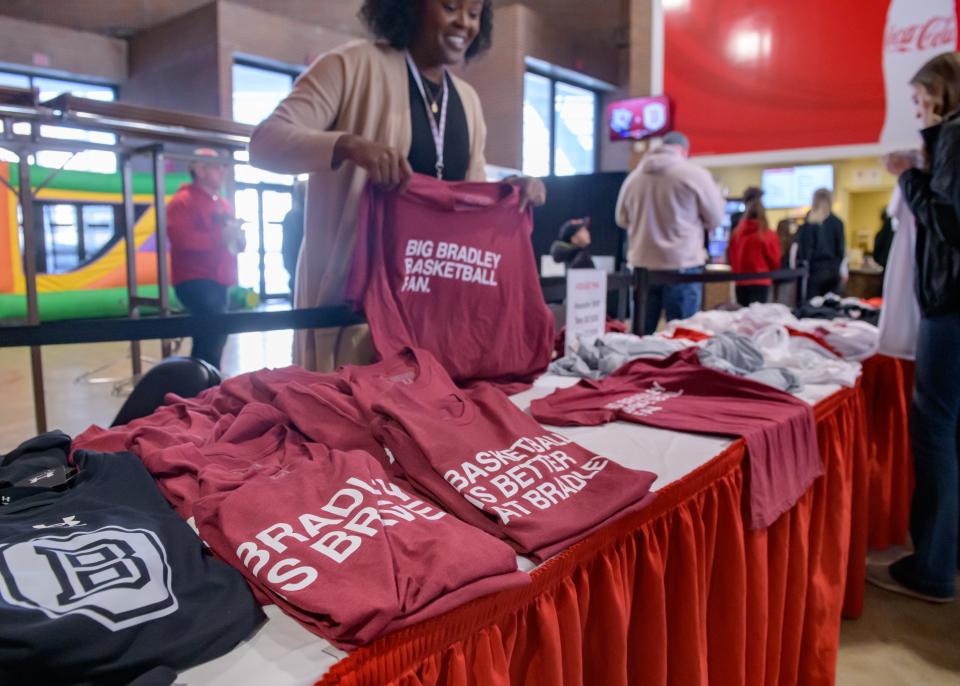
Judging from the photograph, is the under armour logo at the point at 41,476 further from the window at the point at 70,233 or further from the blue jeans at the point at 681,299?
the window at the point at 70,233

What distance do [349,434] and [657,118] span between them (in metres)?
4.95

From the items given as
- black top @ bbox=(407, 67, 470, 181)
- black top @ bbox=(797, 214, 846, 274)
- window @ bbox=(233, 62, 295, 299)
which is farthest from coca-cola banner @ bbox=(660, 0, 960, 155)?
window @ bbox=(233, 62, 295, 299)

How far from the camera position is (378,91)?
61.6 inches

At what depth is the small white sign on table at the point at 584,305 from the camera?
82.7 inches

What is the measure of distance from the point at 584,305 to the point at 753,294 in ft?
9.19

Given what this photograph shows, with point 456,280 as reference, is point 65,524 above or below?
below

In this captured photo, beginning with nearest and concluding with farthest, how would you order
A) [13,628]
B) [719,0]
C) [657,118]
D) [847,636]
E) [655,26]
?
[13,628]
[847,636]
[719,0]
[655,26]
[657,118]

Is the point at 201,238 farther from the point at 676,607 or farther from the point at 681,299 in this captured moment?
the point at 676,607

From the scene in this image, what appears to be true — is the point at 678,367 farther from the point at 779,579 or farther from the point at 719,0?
the point at 719,0

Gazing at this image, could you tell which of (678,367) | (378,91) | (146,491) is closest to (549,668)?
(146,491)

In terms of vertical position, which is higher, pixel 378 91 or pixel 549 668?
pixel 378 91

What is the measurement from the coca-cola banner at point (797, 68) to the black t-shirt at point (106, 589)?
436 centimetres

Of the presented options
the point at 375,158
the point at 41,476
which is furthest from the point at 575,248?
the point at 41,476

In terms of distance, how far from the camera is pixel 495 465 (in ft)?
3.04
